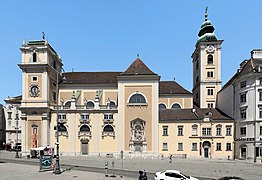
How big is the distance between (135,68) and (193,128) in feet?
56.2

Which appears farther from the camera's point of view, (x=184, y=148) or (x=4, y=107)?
(x=4, y=107)

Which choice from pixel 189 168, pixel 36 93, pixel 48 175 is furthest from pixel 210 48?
pixel 48 175

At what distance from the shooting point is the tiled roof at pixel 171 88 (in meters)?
63.2

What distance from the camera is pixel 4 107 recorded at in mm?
92375

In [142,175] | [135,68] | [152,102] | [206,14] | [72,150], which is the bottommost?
[72,150]

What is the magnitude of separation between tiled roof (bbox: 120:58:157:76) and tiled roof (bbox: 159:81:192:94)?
952 cm

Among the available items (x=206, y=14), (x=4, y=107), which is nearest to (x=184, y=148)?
(x=206, y=14)

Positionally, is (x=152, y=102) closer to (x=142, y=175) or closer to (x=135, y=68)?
(x=135, y=68)

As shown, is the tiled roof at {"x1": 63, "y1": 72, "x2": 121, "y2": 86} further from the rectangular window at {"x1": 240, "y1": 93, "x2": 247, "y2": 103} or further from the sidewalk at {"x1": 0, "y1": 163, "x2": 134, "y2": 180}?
the sidewalk at {"x1": 0, "y1": 163, "x2": 134, "y2": 180}

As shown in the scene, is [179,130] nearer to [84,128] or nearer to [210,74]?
[84,128]

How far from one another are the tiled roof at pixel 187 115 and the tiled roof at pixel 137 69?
935cm

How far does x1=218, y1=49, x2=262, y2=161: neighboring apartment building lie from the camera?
160 ft

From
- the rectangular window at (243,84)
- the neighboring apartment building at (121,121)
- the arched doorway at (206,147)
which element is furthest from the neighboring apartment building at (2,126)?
the rectangular window at (243,84)

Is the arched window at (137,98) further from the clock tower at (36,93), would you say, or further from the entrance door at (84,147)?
the clock tower at (36,93)
